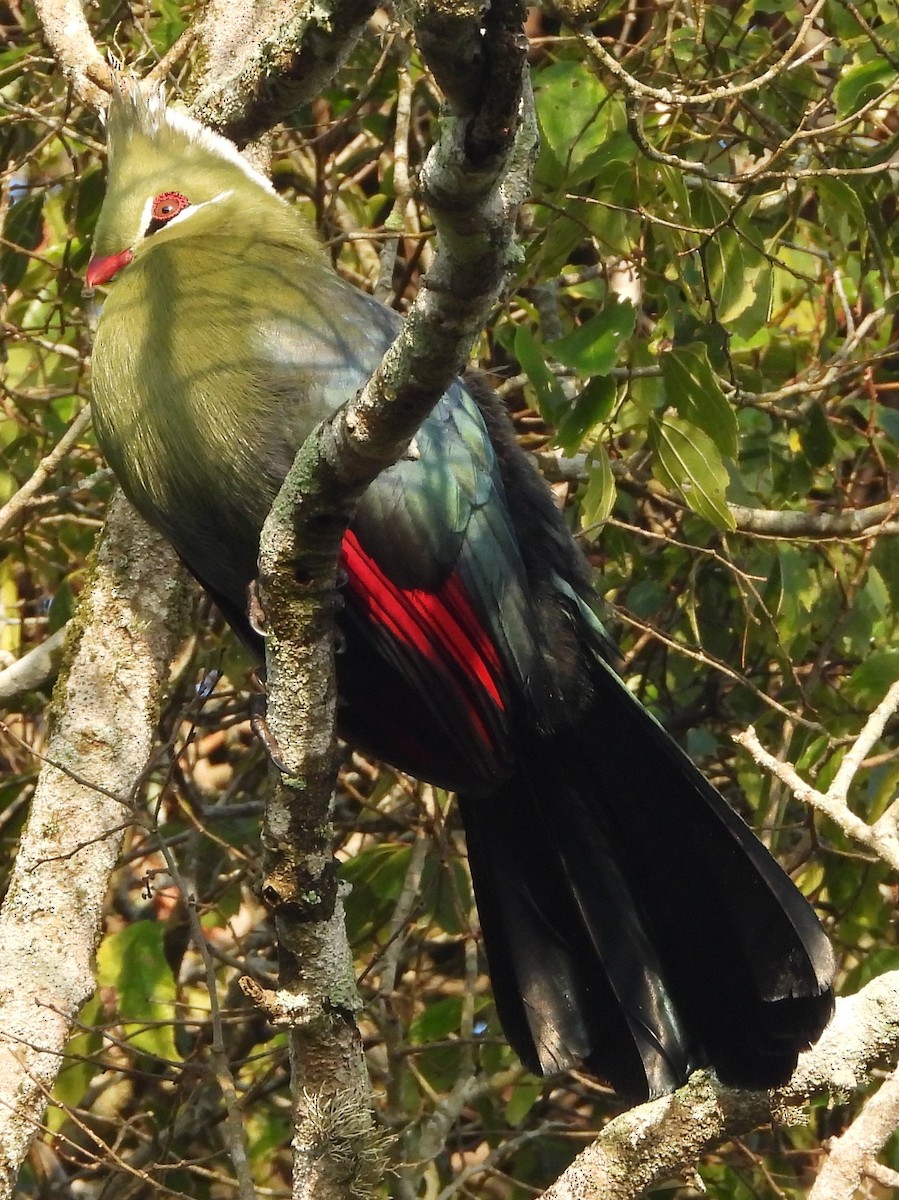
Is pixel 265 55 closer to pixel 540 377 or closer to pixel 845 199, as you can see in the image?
pixel 540 377

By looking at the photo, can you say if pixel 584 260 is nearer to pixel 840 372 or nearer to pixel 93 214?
pixel 840 372

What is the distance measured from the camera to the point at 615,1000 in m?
2.58

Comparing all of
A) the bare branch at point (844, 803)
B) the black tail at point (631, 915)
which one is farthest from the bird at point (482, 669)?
the bare branch at point (844, 803)

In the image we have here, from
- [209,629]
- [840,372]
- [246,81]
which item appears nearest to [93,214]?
[246,81]

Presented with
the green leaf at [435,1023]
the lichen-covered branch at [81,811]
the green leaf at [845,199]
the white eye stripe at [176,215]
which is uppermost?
the green leaf at [845,199]

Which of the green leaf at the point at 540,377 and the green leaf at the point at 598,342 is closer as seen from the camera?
the green leaf at the point at 598,342

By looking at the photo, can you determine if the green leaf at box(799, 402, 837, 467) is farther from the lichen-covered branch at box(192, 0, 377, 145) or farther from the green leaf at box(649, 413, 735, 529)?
the lichen-covered branch at box(192, 0, 377, 145)

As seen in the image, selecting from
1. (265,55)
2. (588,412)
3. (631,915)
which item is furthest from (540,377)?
(631,915)

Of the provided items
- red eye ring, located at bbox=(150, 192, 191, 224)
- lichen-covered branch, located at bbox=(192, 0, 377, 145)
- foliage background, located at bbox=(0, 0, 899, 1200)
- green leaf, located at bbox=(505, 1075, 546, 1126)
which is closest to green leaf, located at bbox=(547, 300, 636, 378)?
foliage background, located at bbox=(0, 0, 899, 1200)

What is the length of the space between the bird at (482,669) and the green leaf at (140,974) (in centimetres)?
66

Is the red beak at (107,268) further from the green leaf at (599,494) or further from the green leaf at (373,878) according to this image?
the green leaf at (373,878)

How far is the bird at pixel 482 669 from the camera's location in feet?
8.23

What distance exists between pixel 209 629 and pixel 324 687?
1999 mm

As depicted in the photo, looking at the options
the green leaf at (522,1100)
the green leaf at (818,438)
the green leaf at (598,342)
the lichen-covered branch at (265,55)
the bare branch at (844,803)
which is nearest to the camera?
Result: the bare branch at (844,803)
